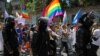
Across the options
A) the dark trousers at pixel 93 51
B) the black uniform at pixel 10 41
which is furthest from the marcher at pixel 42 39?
the dark trousers at pixel 93 51

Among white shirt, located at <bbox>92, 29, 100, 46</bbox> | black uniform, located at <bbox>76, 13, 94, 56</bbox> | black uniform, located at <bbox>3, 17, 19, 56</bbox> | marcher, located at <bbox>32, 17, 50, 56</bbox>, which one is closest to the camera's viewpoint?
black uniform, located at <bbox>76, 13, 94, 56</bbox>

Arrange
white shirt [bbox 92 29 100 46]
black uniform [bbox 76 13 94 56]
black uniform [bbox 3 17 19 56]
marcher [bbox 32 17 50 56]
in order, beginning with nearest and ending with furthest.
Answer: black uniform [bbox 76 13 94 56] < marcher [bbox 32 17 50 56] < white shirt [bbox 92 29 100 46] < black uniform [bbox 3 17 19 56]

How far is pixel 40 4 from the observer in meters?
52.1

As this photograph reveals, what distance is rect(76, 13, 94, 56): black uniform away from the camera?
10016 millimetres

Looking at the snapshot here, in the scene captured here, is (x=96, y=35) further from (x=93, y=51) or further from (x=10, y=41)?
(x=10, y=41)

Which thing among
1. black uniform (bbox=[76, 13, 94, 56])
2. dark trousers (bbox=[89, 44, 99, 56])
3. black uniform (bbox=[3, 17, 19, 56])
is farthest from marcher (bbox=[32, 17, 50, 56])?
dark trousers (bbox=[89, 44, 99, 56])

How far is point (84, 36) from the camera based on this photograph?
10070 millimetres

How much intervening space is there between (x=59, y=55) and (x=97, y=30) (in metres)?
5.60

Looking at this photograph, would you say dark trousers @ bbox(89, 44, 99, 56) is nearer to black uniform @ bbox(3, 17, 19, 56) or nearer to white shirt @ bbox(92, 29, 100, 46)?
white shirt @ bbox(92, 29, 100, 46)

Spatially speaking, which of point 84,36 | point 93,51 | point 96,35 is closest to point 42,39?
point 84,36

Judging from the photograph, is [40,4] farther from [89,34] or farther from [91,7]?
[89,34]

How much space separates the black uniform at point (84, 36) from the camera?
10016 mm

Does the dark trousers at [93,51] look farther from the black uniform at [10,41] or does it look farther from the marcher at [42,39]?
the black uniform at [10,41]

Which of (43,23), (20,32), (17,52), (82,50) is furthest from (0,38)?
(20,32)
